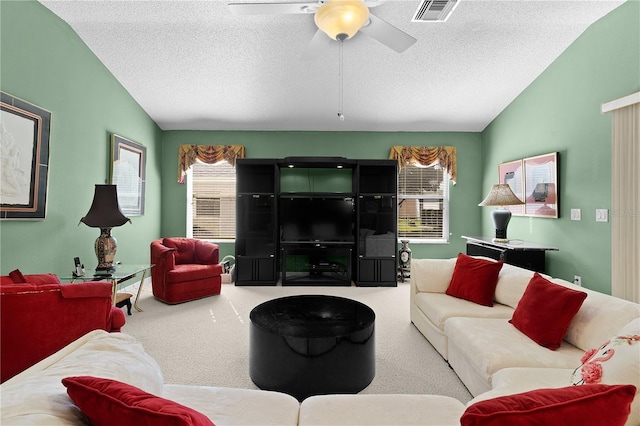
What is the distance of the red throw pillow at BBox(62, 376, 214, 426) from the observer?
77 centimetres

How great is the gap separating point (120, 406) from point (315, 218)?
4550mm

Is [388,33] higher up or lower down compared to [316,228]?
higher up

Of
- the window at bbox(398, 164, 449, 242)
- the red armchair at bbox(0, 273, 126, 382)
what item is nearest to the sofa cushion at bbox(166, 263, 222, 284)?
the red armchair at bbox(0, 273, 126, 382)

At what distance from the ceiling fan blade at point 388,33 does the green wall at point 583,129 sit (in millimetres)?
2266

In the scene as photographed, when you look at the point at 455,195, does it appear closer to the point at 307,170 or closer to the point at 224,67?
the point at 307,170

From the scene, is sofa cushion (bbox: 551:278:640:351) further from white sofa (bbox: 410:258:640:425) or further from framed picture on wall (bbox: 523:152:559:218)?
framed picture on wall (bbox: 523:152:559:218)

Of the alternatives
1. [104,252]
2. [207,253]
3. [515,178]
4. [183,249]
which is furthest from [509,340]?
[183,249]

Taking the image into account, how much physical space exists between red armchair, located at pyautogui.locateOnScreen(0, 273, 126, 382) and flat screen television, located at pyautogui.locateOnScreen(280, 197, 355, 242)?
3.28m

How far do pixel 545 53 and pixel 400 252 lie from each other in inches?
135

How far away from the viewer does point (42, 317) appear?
6.26ft

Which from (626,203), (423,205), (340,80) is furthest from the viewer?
(423,205)

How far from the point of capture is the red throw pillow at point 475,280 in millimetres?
2801

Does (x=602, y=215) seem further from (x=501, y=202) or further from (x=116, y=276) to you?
(x=116, y=276)

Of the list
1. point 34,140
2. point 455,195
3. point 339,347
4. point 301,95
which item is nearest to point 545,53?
point 455,195
